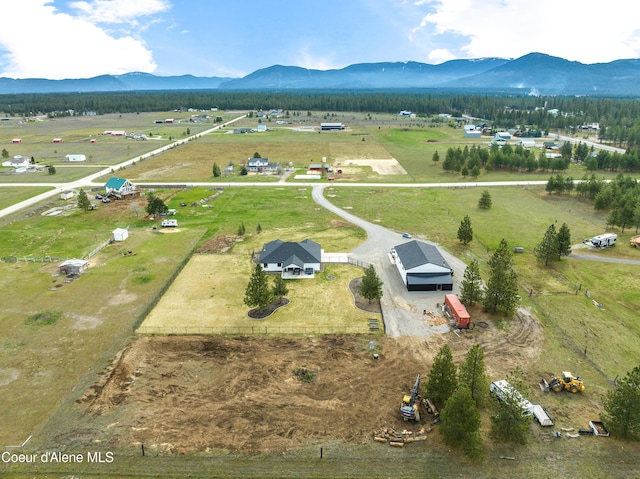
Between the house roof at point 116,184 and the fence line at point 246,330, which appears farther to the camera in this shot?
the house roof at point 116,184

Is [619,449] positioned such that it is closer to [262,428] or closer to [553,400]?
[553,400]

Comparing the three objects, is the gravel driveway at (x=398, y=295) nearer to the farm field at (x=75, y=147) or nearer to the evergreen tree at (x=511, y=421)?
the evergreen tree at (x=511, y=421)

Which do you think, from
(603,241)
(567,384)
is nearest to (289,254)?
(567,384)

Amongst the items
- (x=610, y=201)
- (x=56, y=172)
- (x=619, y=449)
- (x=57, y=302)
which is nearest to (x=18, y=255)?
(x=57, y=302)

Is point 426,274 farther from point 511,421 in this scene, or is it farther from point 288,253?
point 511,421

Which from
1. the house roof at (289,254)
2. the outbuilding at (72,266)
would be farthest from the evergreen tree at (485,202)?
the outbuilding at (72,266)
